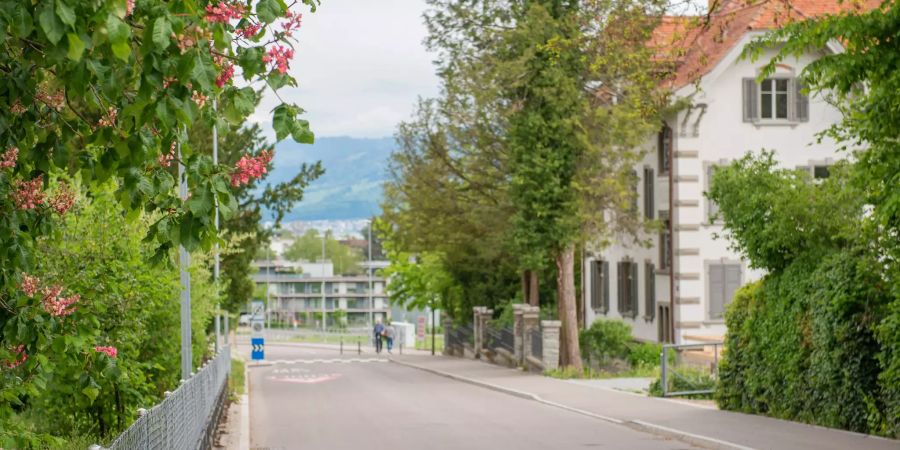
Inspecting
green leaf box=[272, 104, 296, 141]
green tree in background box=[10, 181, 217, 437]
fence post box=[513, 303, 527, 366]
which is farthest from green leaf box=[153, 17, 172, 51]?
fence post box=[513, 303, 527, 366]

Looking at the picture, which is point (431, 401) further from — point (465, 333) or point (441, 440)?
point (465, 333)

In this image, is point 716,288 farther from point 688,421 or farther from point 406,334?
point 406,334

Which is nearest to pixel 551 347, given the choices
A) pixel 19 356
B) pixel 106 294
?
pixel 106 294

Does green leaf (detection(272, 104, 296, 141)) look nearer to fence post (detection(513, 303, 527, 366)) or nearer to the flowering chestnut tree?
the flowering chestnut tree

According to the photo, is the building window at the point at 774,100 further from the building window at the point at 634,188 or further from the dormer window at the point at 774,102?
the building window at the point at 634,188

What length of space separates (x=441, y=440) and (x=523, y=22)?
65.5 feet

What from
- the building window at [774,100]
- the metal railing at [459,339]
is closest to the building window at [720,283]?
the building window at [774,100]

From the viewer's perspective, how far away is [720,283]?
4409cm

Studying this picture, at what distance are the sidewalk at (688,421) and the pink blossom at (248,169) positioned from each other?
1297 centimetres

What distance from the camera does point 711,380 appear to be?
96.4 ft

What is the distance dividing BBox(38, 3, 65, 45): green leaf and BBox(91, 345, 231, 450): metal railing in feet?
7.90

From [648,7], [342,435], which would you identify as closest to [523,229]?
[648,7]

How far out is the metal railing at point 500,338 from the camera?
48969 millimetres

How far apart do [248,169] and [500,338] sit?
45.4 m
